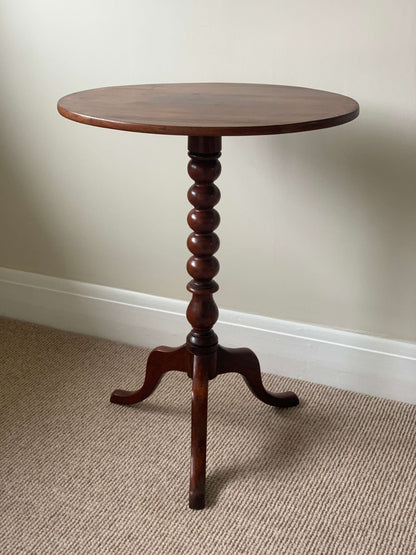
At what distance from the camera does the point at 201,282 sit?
1.74 m

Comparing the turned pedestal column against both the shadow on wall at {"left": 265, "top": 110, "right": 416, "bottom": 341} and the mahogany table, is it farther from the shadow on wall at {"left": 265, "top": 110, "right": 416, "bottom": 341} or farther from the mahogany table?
the shadow on wall at {"left": 265, "top": 110, "right": 416, "bottom": 341}

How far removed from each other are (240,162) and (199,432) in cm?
75

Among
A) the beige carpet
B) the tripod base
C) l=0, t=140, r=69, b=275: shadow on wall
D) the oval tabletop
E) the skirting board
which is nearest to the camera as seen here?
the oval tabletop

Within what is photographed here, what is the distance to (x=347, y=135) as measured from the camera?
1.92 meters

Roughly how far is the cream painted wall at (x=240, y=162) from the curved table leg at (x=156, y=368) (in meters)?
0.38

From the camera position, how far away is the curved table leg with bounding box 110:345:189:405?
1.89m

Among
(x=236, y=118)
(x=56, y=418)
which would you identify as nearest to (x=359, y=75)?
(x=236, y=118)

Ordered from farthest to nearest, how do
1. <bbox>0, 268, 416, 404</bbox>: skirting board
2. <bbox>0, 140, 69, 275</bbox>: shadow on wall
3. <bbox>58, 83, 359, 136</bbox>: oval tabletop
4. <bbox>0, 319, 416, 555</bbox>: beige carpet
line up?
<bbox>0, 140, 69, 275</bbox>: shadow on wall, <bbox>0, 268, 416, 404</bbox>: skirting board, <bbox>0, 319, 416, 555</bbox>: beige carpet, <bbox>58, 83, 359, 136</bbox>: oval tabletop

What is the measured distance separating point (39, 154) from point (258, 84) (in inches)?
31.9

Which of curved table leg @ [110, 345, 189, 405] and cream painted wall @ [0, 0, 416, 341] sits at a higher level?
cream painted wall @ [0, 0, 416, 341]

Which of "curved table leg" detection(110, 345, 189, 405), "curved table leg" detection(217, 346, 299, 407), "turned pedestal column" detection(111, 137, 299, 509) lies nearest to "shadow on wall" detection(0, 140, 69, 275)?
"curved table leg" detection(110, 345, 189, 405)

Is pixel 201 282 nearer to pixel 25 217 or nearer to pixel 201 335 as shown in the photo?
pixel 201 335

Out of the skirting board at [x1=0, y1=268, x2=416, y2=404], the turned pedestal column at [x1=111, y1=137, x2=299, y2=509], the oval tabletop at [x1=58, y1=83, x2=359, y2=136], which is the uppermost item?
the oval tabletop at [x1=58, y1=83, x2=359, y2=136]

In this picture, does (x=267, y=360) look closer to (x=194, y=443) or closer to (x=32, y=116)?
(x=194, y=443)
